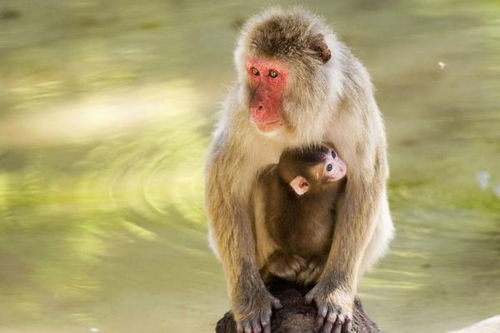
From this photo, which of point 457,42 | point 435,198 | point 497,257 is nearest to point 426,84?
point 457,42

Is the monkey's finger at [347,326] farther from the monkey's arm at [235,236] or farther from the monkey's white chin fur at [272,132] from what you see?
the monkey's white chin fur at [272,132]

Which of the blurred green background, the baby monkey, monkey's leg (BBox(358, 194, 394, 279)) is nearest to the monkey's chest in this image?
the baby monkey

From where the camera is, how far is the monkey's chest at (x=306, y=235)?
287 inches

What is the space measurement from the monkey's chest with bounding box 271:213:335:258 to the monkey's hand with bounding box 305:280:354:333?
10.3 inches

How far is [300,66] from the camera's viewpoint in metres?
6.93

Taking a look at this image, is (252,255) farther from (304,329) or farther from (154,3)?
(154,3)

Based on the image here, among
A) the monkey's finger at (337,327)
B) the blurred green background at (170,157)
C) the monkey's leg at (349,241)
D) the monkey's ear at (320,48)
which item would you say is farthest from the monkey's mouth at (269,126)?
the blurred green background at (170,157)

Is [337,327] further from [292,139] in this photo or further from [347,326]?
[292,139]

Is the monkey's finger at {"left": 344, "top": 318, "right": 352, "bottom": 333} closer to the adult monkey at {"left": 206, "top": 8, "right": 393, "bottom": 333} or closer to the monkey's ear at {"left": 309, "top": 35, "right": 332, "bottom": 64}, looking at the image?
the adult monkey at {"left": 206, "top": 8, "right": 393, "bottom": 333}

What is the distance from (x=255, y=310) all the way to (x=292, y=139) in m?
0.87

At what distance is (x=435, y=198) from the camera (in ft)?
35.9

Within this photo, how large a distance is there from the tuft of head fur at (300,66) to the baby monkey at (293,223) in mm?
237

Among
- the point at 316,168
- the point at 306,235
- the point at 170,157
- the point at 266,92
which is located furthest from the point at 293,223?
the point at 170,157

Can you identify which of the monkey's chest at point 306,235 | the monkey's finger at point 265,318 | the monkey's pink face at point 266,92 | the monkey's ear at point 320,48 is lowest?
the monkey's finger at point 265,318
